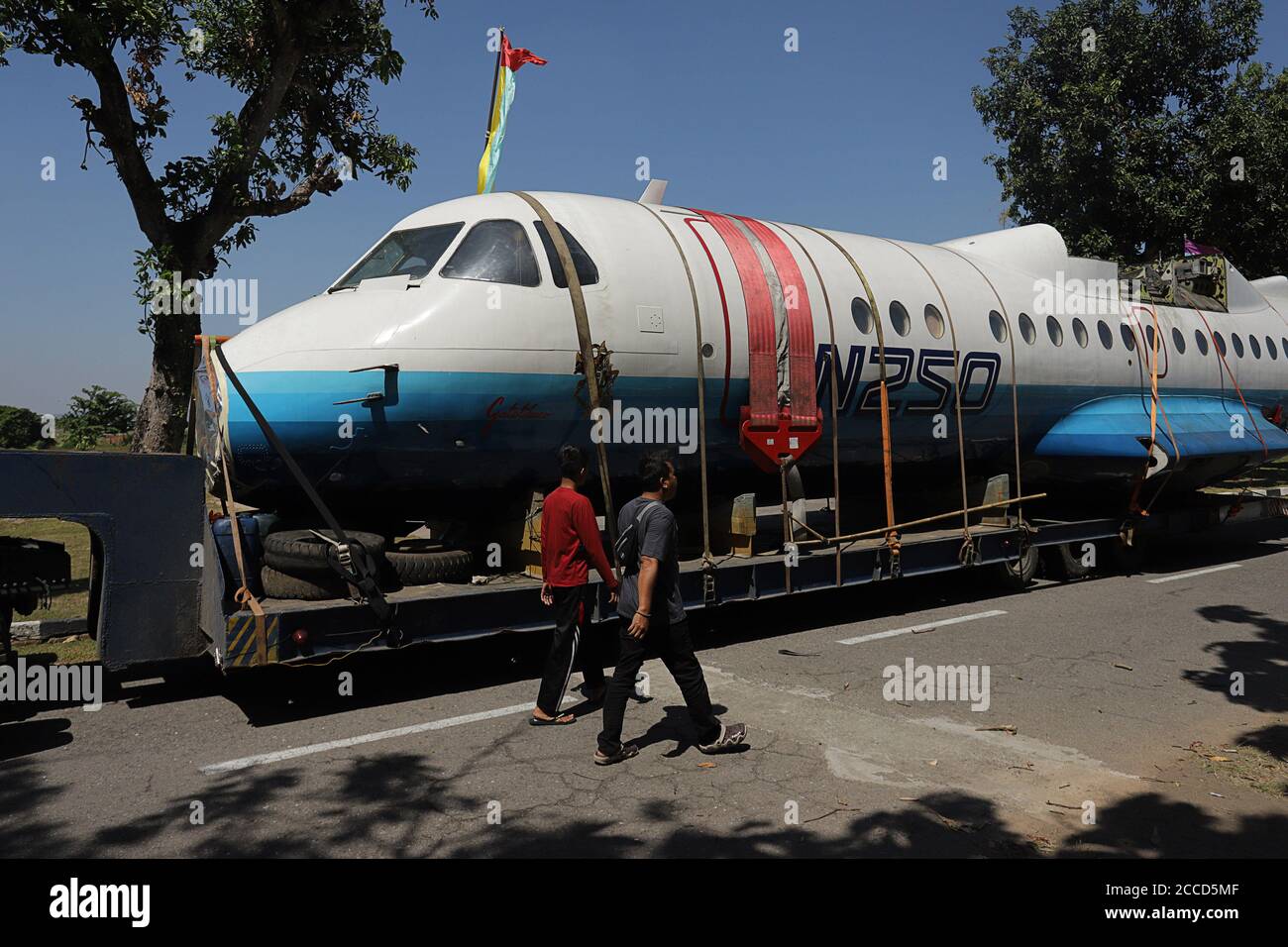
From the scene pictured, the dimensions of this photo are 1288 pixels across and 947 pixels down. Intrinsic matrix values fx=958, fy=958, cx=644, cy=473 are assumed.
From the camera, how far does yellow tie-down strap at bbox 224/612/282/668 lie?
5.92m

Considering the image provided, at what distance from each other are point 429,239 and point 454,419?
1694mm

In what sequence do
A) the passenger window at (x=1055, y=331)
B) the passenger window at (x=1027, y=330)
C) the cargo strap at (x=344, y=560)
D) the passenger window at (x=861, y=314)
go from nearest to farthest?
the cargo strap at (x=344, y=560)
the passenger window at (x=861, y=314)
the passenger window at (x=1027, y=330)
the passenger window at (x=1055, y=331)

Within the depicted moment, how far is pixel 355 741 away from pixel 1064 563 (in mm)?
9310

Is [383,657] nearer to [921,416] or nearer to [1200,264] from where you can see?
[921,416]

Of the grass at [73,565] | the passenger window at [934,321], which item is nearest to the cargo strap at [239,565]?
the grass at [73,565]

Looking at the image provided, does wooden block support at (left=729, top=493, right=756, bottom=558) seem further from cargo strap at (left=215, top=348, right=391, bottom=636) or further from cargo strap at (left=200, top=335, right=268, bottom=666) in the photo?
cargo strap at (left=200, top=335, right=268, bottom=666)

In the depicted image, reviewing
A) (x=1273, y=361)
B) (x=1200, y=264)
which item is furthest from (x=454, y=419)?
(x=1273, y=361)

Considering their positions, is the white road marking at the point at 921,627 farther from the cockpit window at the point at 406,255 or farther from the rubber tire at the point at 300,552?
the cockpit window at the point at 406,255

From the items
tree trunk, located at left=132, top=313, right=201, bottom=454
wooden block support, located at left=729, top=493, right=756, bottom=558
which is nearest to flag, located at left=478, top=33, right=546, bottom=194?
tree trunk, located at left=132, top=313, right=201, bottom=454

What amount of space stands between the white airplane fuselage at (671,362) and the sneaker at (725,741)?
293cm

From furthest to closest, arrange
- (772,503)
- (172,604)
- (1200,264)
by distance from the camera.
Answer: (1200,264)
(772,503)
(172,604)

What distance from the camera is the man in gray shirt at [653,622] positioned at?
18.5ft

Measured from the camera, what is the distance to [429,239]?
26.0 ft
